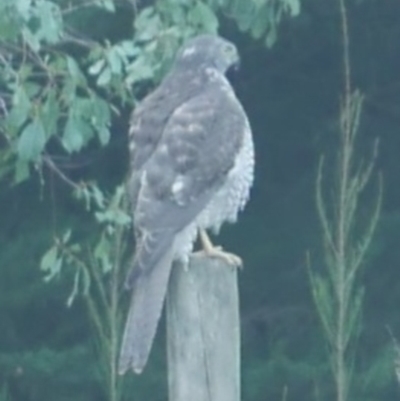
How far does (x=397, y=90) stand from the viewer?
10.7m

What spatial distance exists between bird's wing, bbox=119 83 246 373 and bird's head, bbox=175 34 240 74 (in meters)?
0.15

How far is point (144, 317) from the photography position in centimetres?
561

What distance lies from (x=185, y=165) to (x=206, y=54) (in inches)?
25.6

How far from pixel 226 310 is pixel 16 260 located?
4.92m

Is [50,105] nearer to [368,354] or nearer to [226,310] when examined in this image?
[226,310]

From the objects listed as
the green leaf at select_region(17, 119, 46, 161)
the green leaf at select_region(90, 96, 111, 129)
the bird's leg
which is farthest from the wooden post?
the green leaf at select_region(90, 96, 111, 129)

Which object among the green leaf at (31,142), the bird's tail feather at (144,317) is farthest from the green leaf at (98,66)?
the bird's tail feather at (144,317)

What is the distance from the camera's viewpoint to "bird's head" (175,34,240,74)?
6.81 m

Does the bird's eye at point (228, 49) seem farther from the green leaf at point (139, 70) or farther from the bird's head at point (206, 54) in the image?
the green leaf at point (139, 70)

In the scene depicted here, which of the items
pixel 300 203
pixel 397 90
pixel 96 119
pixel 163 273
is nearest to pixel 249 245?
pixel 300 203

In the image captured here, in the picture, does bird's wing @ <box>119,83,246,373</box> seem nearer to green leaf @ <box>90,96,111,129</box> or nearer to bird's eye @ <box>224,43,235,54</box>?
bird's eye @ <box>224,43,235,54</box>

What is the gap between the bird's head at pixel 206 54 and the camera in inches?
268

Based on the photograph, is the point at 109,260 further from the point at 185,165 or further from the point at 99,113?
the point at 185,165

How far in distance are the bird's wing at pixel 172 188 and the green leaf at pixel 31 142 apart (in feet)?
1.76
